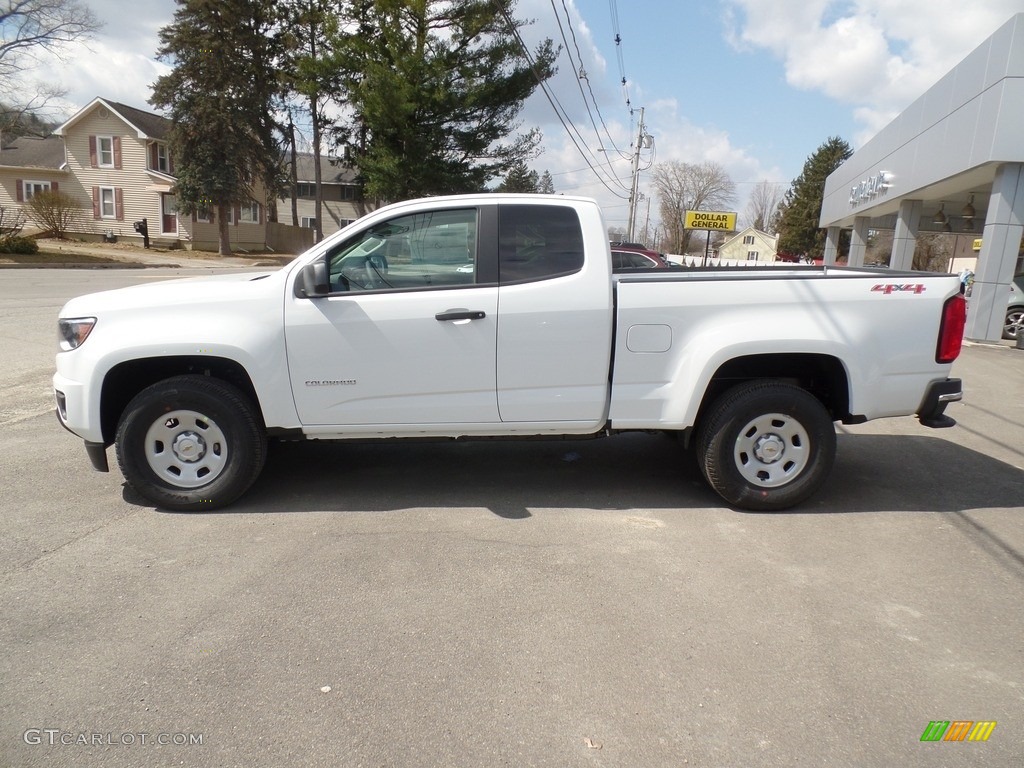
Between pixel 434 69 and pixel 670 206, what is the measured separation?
6229 centimetres

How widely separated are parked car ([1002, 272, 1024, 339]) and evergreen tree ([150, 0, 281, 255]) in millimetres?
34363

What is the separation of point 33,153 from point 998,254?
169 feet

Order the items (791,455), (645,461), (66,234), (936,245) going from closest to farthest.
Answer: (791,455)
(645,461)
(66,234)
(936,245)

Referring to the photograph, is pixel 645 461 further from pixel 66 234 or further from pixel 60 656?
pixel 66 234

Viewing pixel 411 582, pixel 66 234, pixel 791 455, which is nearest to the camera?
pixel 411 582

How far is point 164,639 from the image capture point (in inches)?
128

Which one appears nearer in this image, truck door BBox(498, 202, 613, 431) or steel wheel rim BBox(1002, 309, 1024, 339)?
truck door BBox(498, 202, 613, 431)

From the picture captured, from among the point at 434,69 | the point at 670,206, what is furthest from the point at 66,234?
the point at 670,206

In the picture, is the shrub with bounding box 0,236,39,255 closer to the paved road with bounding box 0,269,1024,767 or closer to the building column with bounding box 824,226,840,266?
the paved road with bounding box 0,269,1024,767

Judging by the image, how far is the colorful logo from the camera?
2707mm

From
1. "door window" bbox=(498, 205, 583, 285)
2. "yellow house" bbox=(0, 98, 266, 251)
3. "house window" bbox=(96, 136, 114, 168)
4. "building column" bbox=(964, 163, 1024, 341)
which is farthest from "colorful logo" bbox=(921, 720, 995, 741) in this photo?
"house window" bbox=(96, 136, 114, 168)

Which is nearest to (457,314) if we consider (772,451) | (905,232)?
(772,451)

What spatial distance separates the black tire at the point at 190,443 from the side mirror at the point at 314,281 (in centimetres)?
82

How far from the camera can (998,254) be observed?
13.7m
